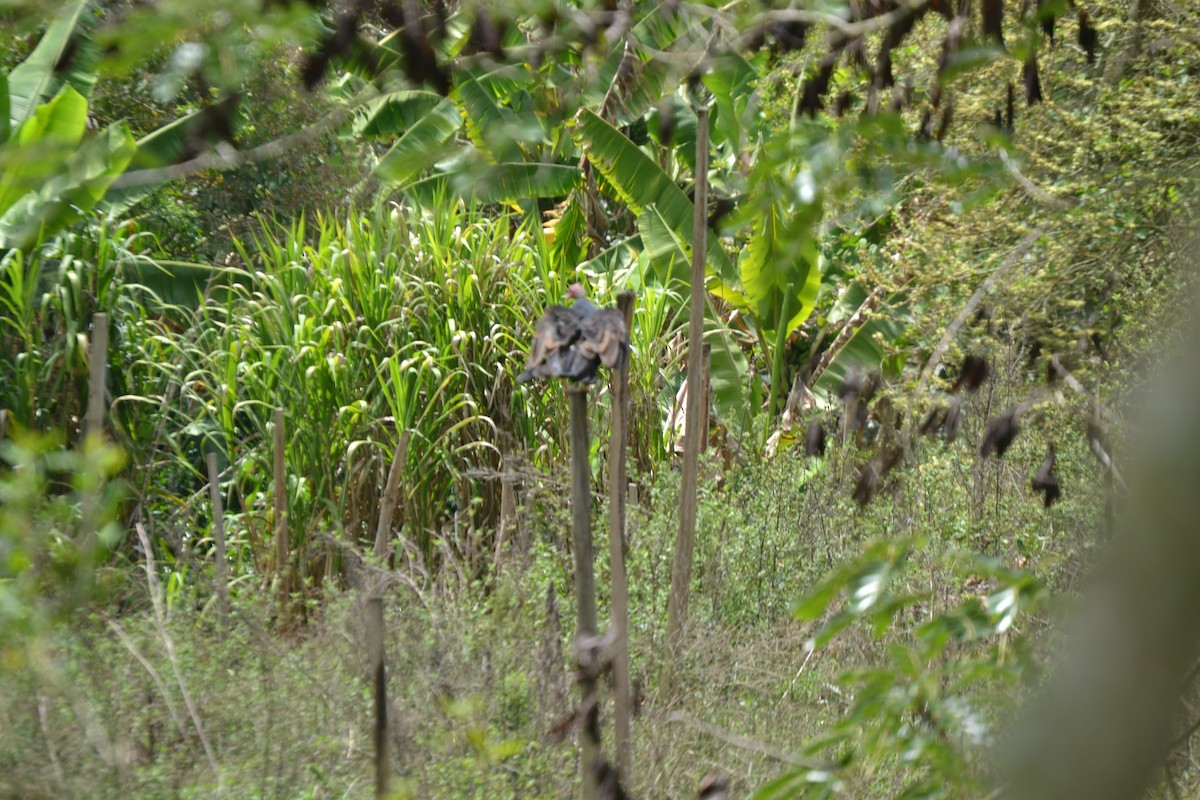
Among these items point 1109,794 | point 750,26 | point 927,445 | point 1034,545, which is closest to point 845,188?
point 750,26

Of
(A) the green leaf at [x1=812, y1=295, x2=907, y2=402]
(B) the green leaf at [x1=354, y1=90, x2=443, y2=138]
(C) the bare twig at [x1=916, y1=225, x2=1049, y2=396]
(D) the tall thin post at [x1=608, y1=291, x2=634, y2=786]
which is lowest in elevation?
(A) the green leaf at [x1=812, y1=295, x2=907, y2=402]

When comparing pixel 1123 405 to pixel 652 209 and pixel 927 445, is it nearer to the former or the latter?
pixel 927 445

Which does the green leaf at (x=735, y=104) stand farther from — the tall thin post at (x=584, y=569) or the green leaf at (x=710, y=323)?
the tall thin post at (x=584, y=569)

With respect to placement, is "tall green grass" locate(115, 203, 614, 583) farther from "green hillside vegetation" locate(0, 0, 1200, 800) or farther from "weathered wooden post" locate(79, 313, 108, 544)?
"weathered wooden post" locate(79, 313, 108, 544)

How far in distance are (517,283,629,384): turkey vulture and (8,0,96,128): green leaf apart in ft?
19.0

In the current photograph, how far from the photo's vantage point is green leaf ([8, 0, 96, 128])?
697 centimetres

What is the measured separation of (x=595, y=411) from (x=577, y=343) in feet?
12.2

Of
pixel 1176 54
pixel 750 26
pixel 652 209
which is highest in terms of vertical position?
pixel 750 26

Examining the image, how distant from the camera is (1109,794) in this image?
582 mm

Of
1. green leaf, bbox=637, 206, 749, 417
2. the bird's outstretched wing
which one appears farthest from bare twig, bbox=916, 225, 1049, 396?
green leaf, bbox=637, 206, 749, 417

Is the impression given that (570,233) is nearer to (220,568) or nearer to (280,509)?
(280,509)

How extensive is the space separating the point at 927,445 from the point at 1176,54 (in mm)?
1973

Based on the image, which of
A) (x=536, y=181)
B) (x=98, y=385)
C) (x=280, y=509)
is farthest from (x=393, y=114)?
(x=98, y=385)

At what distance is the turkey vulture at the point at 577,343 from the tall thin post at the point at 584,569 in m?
0.05
